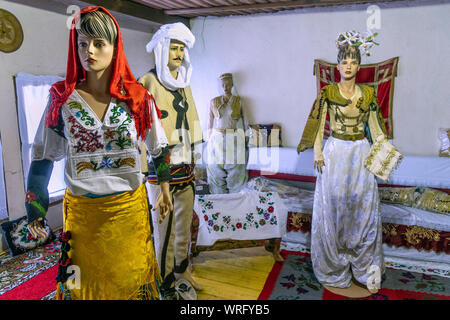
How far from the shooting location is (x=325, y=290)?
2.73 metres

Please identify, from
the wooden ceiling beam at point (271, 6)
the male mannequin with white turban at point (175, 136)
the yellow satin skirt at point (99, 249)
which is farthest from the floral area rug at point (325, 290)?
the wooden ceiling beam at point (271, 6)

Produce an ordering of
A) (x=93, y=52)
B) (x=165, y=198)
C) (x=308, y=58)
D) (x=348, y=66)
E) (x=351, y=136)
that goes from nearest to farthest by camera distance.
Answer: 1. (x=93, y=52)
2. (x=165, y=198)
3. (x=348, y=66)
4. (x=351, y=136)
5. (x=308, y=58)

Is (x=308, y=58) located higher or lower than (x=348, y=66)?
higher

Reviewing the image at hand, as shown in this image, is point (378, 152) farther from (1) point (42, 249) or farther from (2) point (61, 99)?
(1) point (42, 249)

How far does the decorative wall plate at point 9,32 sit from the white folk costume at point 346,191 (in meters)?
3.14

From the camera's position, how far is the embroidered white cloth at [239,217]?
10.1 feet

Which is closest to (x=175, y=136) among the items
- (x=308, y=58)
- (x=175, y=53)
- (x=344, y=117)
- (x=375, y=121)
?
(x=175, y=53)

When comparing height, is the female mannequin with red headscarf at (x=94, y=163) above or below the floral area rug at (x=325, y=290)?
above

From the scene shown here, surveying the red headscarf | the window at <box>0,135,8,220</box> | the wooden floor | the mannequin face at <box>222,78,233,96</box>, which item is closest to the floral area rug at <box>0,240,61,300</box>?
the window at <box>0,135,8,220</box>

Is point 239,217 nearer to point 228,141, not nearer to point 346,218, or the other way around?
point 346,218

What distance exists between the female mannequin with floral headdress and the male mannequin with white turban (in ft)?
3.55

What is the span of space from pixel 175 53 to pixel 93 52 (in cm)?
80

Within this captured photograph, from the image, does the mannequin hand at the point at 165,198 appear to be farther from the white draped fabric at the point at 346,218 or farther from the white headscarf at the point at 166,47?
Answer: the white draped fabric at the point at 346,218
